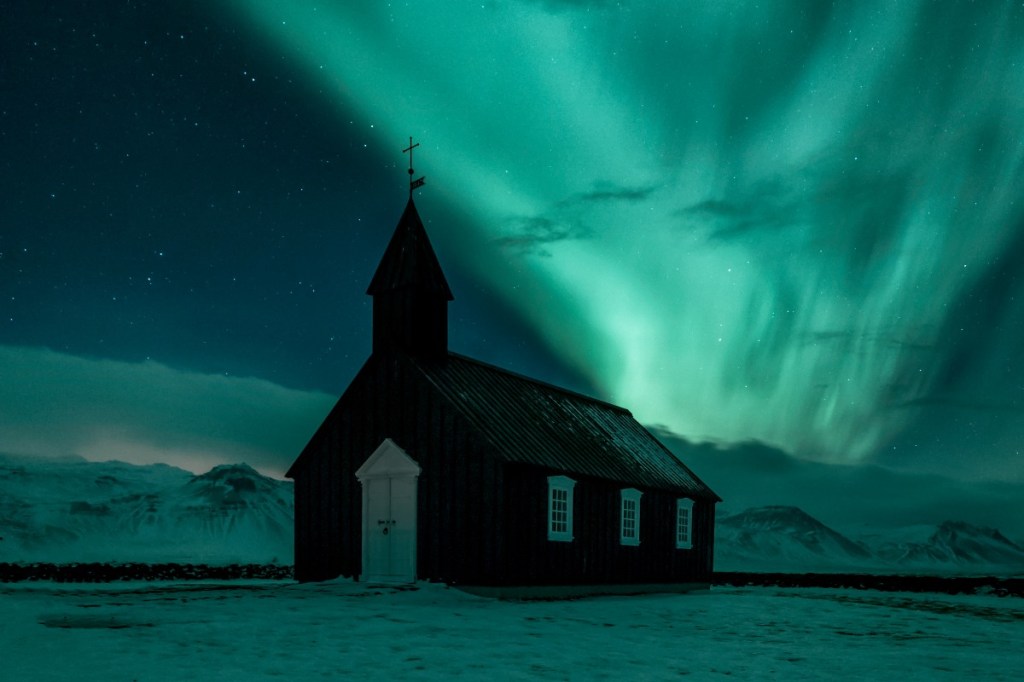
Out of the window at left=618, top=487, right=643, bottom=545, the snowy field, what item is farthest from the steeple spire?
the window at left=618, top=487, right=643, bottom=545

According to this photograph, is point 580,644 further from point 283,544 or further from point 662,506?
point 283,544

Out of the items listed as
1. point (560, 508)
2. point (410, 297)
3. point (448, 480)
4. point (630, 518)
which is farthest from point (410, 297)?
point (630, 518)

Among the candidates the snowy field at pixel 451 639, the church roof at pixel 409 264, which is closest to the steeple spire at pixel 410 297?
the church roof at pixel 409 264

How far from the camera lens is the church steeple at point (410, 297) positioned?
26797 mm

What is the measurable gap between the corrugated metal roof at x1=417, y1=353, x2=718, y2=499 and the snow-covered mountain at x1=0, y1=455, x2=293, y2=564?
114048mm

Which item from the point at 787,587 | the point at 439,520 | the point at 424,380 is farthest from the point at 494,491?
the point at 787,587

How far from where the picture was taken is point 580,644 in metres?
14.5

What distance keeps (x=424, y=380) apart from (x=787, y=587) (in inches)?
1024

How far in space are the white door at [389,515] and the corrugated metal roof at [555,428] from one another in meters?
2.51

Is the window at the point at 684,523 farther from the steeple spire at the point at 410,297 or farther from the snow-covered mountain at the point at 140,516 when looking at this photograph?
the snow-covered mountain at the point at 140,516

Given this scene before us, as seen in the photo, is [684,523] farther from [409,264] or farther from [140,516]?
[140,516]

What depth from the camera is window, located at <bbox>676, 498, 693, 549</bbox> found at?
3284cm

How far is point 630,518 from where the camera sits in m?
29.5

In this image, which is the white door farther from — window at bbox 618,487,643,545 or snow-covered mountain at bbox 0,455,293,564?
snow-covered mountain at bbox 0,455,293,564
